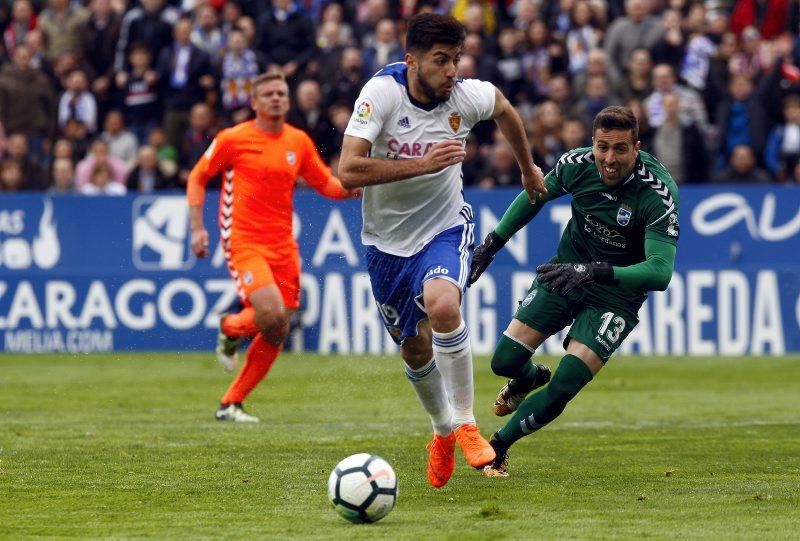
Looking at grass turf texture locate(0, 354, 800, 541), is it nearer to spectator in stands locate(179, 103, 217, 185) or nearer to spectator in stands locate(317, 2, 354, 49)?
spectator in stands locate(179, 103, 217, 185)

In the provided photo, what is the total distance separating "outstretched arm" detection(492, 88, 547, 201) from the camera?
9.61m

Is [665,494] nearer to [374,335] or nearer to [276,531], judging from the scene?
[276,531]

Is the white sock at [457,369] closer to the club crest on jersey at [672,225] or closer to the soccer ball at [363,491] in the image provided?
the club crest on jersey at [672,225]

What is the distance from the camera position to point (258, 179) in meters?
13.8

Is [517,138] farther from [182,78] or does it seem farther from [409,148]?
[182,78]

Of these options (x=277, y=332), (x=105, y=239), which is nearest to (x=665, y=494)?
(x=277, y=332)

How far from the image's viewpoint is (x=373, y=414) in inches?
559

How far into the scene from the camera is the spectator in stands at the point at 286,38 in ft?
73.4

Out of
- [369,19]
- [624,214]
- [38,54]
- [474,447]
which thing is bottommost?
[474,447]

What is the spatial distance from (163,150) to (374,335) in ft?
15.8

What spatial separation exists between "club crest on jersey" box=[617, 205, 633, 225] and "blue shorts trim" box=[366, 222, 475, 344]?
35.5 inches

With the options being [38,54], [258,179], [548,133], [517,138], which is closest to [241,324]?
[258,179]

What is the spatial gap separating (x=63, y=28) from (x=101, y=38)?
59 centimetres

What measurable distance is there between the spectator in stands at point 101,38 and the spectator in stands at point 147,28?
162 mm
